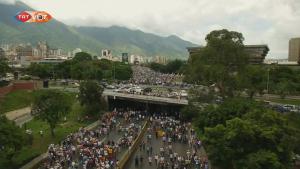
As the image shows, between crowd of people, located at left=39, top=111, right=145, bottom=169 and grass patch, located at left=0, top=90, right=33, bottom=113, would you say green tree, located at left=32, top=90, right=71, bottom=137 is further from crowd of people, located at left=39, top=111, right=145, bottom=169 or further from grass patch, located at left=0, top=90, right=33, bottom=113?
grass patch, located at left=0, top=90, right=33, bottom=113

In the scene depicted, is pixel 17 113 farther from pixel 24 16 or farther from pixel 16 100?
pixel 24 16

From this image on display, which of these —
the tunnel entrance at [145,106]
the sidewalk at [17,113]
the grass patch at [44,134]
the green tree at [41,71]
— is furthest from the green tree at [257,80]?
the green tree at [41,71]

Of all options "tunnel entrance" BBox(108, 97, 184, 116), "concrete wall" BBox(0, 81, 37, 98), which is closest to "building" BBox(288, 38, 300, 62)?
"tunnel entrance" BBox(108, 97, 184, 116)

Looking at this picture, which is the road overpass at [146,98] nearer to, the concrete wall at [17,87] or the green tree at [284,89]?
the green tree at [284,89]

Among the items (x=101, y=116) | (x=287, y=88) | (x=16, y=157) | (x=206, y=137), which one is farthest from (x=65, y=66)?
(x=206, y=137)

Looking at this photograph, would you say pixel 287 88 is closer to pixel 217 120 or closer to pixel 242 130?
pixel 217 120

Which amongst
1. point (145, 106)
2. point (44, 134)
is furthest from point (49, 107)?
point (145, 106)

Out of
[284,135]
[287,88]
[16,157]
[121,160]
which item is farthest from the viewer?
[287,88]
